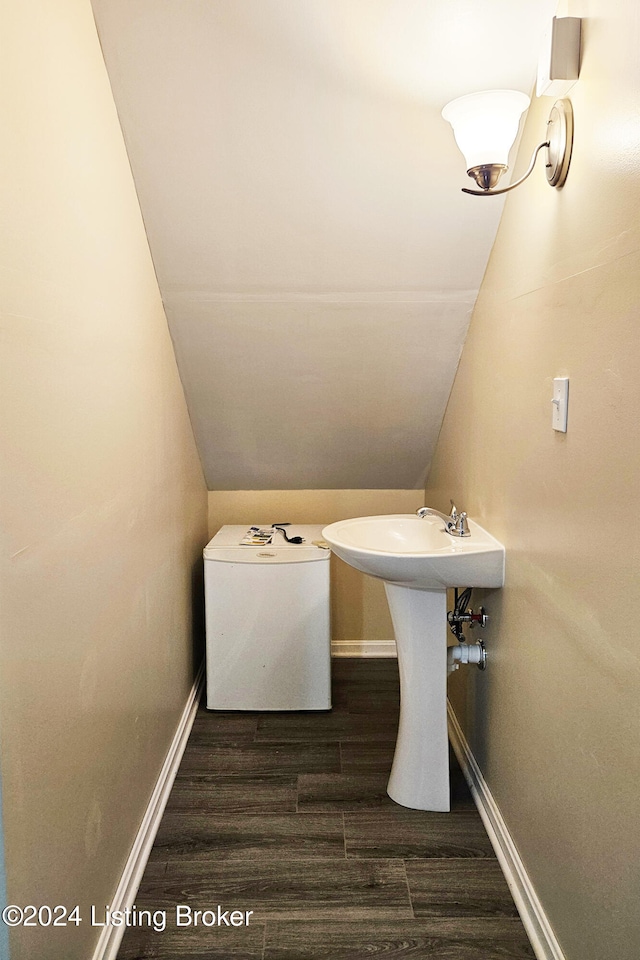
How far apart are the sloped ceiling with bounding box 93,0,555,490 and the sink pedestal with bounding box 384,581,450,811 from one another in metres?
0.87

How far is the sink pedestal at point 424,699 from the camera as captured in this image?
7.21 feet

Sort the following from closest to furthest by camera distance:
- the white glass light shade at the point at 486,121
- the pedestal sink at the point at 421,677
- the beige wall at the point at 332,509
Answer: the white glass light shade at the point at 486,121 < the pedestal sink at the point at 421,677 < the beige wall at the point at 332,509

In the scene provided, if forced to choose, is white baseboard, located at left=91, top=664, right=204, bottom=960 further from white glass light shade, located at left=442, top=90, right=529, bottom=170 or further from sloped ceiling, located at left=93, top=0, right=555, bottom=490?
white glass light shade, located at left=442, top=90, right=529, bottom=170

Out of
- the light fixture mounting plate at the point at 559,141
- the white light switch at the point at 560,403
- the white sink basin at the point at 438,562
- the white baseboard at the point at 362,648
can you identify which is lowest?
the white baseboard at the point at 362,648

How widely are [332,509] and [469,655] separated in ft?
4.29

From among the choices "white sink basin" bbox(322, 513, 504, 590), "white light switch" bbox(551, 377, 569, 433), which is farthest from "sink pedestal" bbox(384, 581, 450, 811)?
"white light switch" bbox(551, 377, 569, 433)

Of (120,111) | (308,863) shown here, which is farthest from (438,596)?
(120,111)

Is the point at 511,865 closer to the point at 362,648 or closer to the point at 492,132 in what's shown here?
the point at 362,648

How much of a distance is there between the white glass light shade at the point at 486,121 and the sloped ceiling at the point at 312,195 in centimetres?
17

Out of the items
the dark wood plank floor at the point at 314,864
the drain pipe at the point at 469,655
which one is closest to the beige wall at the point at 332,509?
the dark wood plank floor at the point at 314,864

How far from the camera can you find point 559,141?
1.51m

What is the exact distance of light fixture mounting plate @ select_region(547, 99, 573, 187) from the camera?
148cm

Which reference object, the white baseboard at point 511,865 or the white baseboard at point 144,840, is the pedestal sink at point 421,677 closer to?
the white baseboard at point 511,865

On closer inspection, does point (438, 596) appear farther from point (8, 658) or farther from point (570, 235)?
point (8, 658)
